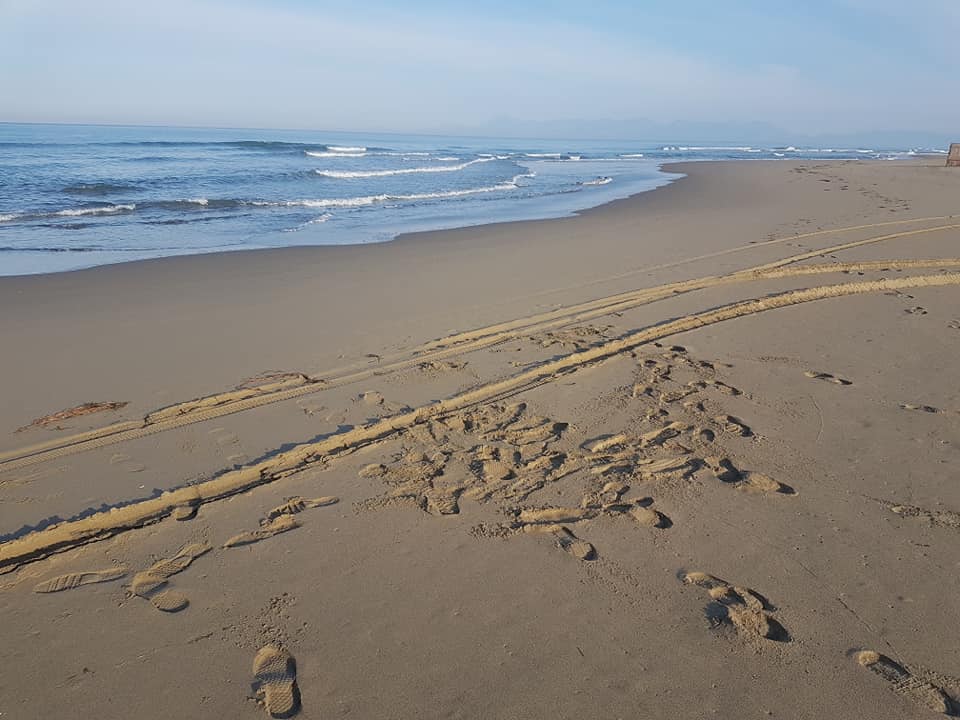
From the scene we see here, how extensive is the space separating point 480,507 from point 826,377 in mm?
2889

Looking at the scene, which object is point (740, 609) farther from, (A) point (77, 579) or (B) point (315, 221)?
(B) point (315, 221)

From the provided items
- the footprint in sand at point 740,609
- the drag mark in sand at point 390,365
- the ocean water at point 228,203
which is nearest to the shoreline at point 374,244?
the ocean water at point 228,203

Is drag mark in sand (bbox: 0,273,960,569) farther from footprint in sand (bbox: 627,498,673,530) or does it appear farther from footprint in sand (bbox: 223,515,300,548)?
footprint in sand (bbox: 627,498,673,530)

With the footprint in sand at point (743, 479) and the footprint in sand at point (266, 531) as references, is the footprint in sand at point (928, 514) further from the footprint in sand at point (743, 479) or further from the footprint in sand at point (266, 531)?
the footprint in sand at point (266, 531)

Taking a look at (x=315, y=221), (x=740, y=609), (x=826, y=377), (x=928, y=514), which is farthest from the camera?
(x=315, y=221)

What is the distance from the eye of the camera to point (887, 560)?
2.60 metres

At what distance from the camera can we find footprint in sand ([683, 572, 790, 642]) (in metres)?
2.24

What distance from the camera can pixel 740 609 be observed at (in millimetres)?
2355

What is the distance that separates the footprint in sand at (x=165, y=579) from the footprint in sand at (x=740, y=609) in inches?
77.3

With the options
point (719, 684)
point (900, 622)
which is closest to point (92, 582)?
point (719, 684)

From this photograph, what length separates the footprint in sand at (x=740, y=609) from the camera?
7.36 ft

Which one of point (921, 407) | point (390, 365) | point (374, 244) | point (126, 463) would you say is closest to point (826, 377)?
point (921, 407)

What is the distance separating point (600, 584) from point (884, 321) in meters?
4.64

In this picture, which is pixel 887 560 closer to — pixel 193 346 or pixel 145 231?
pixel 193 346
